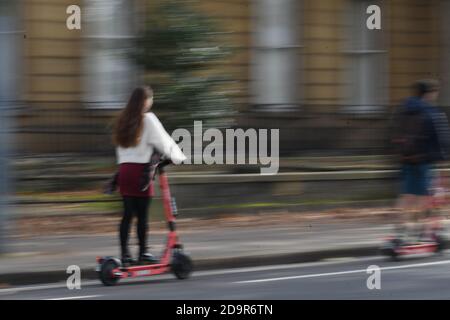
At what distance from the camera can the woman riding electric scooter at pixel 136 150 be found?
29.7 feet

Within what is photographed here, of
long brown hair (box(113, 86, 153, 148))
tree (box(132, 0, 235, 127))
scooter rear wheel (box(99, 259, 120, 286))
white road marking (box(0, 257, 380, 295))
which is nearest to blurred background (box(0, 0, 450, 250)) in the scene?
tree (box(132, 0, 235, 127))

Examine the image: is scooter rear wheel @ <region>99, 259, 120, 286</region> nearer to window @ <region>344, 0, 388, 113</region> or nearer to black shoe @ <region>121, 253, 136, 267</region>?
black shoe @ <region>121, 253, 136, 267</region>

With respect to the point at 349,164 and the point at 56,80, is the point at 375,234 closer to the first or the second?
the point at 349,164

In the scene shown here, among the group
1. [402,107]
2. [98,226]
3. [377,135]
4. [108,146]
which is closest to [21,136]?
[108,146]

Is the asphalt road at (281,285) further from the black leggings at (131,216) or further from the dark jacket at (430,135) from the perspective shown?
the dark jacket at (430,135)

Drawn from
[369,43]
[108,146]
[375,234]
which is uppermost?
[369,43]

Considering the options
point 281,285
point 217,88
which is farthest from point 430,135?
point 217,88

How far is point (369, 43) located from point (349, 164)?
538 cm

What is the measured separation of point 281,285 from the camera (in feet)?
29.7

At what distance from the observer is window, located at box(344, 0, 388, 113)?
790 inches

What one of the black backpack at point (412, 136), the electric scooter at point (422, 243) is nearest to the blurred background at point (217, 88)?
the electric scooter at point (422, 243)

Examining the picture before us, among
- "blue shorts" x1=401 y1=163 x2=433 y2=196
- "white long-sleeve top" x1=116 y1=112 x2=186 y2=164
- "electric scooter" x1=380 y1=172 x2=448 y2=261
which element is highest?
"white long-sleeve top" x1=116 y1=112 x2=186 y2=164

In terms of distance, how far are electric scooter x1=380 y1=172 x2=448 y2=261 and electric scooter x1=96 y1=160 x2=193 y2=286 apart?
2.38 metres

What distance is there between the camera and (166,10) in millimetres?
13695
